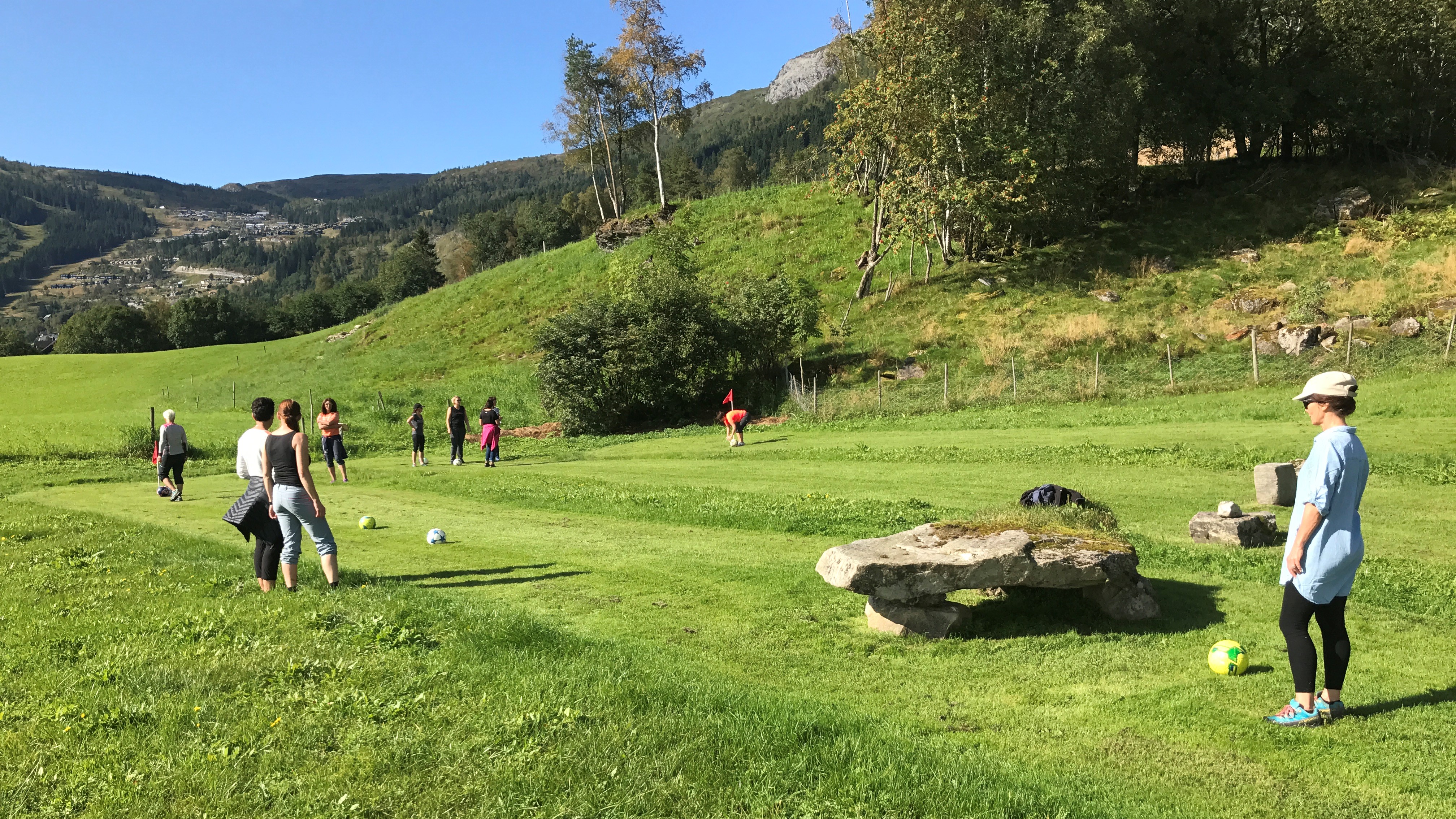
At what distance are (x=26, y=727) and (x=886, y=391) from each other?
34361 millimetres

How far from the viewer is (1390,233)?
145ft

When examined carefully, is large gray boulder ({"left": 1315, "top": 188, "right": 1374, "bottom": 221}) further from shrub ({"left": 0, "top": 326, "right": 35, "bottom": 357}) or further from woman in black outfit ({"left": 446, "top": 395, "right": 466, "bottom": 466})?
shrub ({"left": 0, "top": 326, "right": 35, "bottom": 357})

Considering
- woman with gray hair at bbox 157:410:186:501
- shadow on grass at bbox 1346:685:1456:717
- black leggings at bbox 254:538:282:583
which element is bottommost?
shadow on grass at bbox 1346:685:1456:717

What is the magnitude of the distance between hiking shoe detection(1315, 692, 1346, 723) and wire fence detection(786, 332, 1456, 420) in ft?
84.7

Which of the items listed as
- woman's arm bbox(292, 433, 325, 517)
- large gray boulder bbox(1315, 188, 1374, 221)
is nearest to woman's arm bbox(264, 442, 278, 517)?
woman's arm bbox(292, 433, 325, 517)

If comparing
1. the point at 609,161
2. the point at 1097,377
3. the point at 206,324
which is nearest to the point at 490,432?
the point at 1097,377

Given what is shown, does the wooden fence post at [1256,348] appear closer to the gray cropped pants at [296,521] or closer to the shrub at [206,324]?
the gray cropped pants at [296,521]

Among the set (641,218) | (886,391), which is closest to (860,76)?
(641,218)

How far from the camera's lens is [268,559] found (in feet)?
33.8

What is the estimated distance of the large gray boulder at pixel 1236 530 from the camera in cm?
1198

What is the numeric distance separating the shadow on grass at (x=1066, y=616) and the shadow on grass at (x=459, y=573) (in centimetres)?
627

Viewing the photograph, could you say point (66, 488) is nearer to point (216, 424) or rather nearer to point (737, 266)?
point (216, 424)

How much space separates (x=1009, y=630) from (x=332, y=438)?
2181 centimetres

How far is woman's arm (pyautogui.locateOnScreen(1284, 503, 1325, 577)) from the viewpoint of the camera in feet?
19.9
